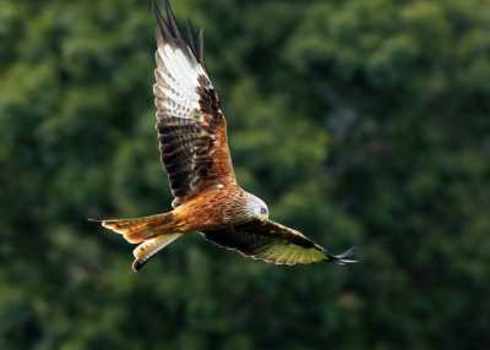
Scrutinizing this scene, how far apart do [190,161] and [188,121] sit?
25 centimetres

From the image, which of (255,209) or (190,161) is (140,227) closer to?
(190,161)

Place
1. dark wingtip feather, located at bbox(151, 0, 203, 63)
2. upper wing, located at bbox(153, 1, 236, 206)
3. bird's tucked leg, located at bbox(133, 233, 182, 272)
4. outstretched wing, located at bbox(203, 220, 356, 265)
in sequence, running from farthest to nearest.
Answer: outstretched wing, located at bbox(203, 220, 356, 265), dark wingtip feather, located at bbox(151, 0, 203, 63), upper wing, located at bbox(153, 1, 236, 206), bird's tucked leg, located at bbox(133, 233, 182, 272)

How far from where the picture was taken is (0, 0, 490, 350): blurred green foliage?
2091 cm

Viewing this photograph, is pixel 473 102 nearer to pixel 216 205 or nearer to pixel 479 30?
pixel 479 30

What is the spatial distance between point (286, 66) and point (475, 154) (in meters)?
2.87

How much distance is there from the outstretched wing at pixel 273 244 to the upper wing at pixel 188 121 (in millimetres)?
439

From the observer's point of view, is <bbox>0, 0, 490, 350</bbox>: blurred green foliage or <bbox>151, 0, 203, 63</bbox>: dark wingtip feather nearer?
<bbox>151, 0, 203, 63</bbox>: dark wingtip feather

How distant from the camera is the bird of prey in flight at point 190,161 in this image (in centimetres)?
1090

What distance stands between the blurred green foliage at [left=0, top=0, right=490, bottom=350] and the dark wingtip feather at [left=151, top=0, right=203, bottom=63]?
862cm

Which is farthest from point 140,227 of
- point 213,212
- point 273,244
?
point 273,244

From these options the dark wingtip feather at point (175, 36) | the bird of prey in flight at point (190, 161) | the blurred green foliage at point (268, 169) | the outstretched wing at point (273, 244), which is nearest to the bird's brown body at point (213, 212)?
the bird of prey in flight at point (190, 161)

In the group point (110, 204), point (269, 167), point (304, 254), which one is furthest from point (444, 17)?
point (304, 254)

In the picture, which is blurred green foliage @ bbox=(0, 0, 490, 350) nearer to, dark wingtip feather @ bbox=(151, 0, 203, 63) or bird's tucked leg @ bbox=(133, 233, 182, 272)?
dark wingtip feather @ bbox=(151, 0, 203, 63)

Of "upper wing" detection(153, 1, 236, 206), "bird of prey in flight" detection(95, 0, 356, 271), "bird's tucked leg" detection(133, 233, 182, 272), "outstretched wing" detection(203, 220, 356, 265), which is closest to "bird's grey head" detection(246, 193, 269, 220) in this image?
"bird of prey in flight" detection(95, 0, 356, 271)
